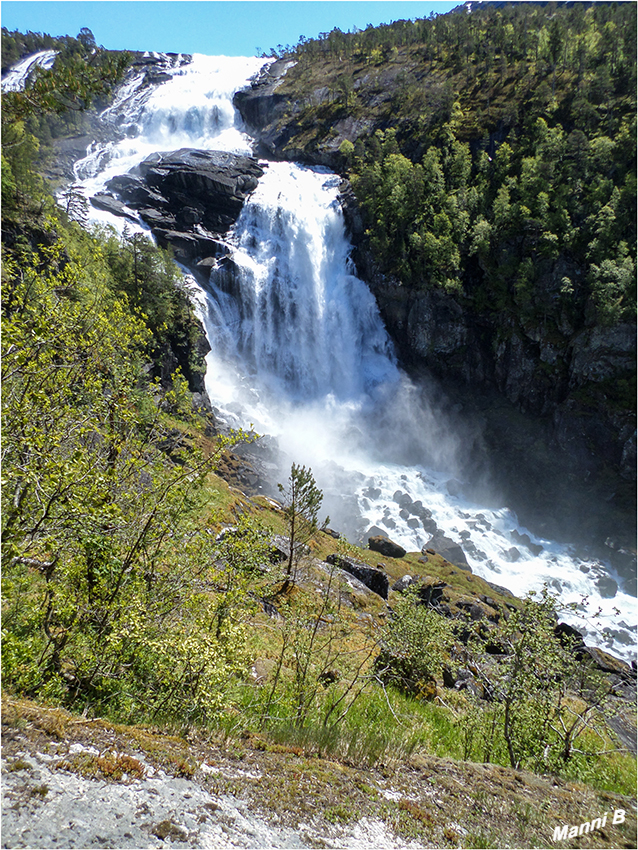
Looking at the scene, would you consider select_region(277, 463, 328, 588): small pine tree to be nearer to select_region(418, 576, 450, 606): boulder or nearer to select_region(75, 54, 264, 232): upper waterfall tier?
select_region(418, 576, 450, 606): boulder

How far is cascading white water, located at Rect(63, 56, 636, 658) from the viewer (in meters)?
30.6

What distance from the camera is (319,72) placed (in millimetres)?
84062

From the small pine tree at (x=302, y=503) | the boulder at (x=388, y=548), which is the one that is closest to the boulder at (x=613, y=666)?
the boulder at (x=388, y=548)

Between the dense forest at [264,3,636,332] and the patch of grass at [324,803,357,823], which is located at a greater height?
the dense forest at [264,3,636,332]

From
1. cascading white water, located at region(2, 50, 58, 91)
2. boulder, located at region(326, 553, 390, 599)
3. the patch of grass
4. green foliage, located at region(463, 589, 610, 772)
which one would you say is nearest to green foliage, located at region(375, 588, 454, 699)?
green foliage, located at region(463, 589, 610, 772)

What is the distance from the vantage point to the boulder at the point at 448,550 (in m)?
28.1

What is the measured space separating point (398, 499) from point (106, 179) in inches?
2055

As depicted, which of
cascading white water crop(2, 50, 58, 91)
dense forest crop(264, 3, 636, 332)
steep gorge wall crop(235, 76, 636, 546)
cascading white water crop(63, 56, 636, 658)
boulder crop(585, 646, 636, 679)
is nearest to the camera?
boulder crop(585, 646, 636, 679)

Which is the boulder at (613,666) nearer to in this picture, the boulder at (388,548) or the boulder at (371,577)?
the boulder at (371,577)

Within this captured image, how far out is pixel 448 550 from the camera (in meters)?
28.9

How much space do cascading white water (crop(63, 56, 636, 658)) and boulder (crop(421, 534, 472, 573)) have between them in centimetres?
83

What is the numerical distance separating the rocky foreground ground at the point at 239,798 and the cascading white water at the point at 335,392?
26.6 meters

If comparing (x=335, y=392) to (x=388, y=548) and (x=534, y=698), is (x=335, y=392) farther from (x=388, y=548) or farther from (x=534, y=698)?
(x=534, y=698)

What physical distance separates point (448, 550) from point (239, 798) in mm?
28870
